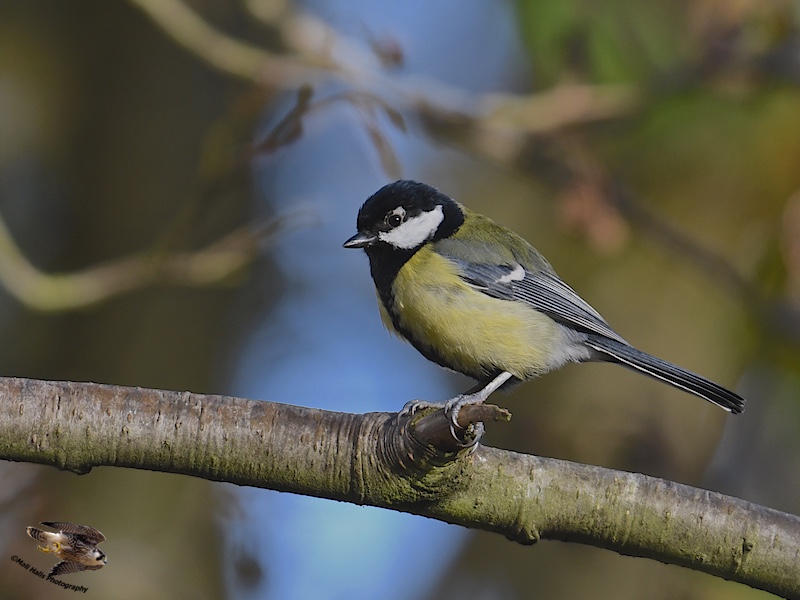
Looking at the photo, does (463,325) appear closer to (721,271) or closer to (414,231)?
(414,231)

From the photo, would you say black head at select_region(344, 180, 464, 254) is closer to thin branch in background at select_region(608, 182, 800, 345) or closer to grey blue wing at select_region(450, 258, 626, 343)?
grey blue wing at select_region(450, 258, 626, 343)

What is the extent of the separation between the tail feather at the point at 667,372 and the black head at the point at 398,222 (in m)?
0.69

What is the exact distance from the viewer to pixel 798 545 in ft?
6.57

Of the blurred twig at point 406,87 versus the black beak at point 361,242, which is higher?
the blurred twig at point 406,87

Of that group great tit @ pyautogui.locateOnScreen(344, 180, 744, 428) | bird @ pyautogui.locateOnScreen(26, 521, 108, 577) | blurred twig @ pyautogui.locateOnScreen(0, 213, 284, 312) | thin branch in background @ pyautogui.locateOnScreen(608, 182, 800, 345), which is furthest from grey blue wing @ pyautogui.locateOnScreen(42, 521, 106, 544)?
thin branch in background @ pyautogui.locateOnScreen(608, 182, 800, 345)

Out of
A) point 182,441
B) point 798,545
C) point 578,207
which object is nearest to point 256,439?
point 182,441

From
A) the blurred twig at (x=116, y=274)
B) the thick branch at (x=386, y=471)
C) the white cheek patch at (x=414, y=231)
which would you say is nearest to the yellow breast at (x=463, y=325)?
the white cheek patch at (x=414, y=231)

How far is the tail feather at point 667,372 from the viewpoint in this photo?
2.84 meters

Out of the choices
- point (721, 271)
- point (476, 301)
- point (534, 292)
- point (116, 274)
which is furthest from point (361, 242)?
point (721, 271)

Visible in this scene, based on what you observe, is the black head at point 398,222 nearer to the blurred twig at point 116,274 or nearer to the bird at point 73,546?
the blurred twig at point 116,274

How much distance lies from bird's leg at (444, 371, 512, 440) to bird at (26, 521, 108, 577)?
0.76 metres

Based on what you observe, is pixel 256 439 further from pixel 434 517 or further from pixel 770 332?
pixel 770 332

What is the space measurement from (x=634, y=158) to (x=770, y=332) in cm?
172

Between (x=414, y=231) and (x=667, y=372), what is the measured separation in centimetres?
100
